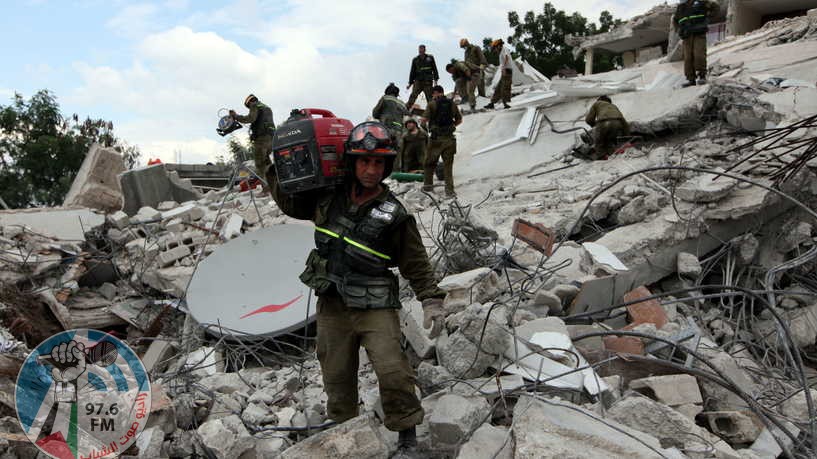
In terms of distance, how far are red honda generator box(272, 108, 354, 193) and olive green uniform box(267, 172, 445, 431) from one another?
13cm

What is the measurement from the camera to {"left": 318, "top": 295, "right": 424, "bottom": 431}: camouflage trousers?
7.71 feet

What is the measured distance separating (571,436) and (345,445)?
0.94 m

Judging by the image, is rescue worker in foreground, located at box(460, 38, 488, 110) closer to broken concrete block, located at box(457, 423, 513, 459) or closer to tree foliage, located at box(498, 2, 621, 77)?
broken concrete block, located at box(457, 423, 513, 459)

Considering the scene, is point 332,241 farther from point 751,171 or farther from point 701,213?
point 751,171

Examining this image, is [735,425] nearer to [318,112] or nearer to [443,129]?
[318,112]

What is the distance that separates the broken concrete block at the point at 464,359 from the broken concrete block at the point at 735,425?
112 centimetres

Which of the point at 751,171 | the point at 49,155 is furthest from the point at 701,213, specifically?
the point at 49,155

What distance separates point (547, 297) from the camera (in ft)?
12.0

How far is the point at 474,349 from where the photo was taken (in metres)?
2.88

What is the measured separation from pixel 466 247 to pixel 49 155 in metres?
16.6

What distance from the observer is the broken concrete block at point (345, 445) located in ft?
7.37

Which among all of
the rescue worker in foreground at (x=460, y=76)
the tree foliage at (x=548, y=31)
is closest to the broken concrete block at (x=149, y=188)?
the rescue worker in foreground at (x=460, y=76)

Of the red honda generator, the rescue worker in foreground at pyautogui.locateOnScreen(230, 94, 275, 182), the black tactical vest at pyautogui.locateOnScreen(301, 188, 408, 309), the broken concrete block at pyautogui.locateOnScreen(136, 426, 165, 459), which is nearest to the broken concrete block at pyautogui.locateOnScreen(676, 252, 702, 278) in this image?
the black tactical vest at pyautogui.locateOnScreen(301, 188, 408, 309)

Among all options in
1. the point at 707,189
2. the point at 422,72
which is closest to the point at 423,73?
the point at 422,72
